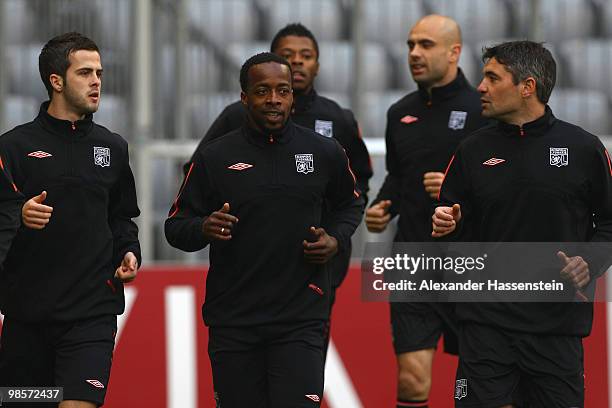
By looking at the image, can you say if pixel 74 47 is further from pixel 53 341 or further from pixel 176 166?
pixel 176 166

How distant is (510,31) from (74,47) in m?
4.50

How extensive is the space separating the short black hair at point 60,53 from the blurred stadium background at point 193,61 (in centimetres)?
270

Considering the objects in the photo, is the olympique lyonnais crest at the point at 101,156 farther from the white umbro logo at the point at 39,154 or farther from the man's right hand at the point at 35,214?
the man's right hand at the point at 35,214

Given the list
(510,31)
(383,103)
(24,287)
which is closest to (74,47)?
(24,287)

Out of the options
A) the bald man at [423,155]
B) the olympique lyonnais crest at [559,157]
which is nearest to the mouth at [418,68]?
the bald man at [423,155]

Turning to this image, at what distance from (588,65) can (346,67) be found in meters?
1.72

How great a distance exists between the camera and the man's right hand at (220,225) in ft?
17.8

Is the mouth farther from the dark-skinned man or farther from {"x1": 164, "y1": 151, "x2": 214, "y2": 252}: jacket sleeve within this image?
{"x1": 164, "y1": 151, "x2": 214, "y2": 252}: jacket sleeve

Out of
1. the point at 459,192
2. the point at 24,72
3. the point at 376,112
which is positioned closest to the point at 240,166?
the point at 459,192

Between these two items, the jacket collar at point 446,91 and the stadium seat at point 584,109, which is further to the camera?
the stadium seat at point 584,109

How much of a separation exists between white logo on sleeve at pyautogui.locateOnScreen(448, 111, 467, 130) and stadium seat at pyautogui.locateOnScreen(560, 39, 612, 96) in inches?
98.7

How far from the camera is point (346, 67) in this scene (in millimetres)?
9266

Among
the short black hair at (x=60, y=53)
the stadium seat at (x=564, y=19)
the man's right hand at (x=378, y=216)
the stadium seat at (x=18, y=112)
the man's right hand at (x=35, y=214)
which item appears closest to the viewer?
the man's right hand at (x=35, y=214)

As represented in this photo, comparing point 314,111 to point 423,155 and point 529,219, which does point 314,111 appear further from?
point 529,219
